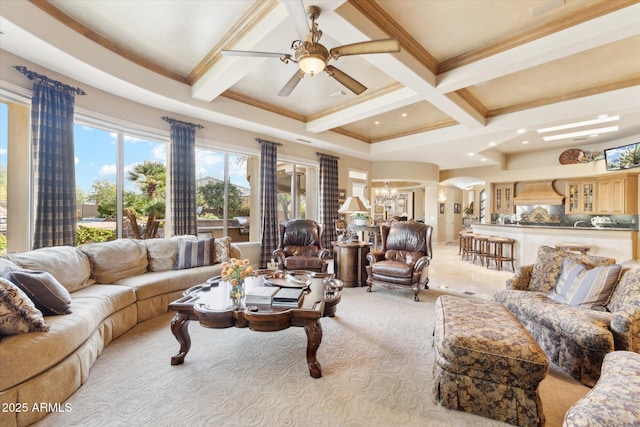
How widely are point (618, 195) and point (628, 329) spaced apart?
7.70 m

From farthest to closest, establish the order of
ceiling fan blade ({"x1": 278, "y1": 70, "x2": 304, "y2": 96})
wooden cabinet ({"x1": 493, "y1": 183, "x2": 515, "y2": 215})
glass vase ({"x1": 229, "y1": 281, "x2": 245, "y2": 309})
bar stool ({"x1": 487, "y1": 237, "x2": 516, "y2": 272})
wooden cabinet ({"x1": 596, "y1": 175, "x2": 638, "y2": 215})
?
wooden cabinet ({"x1": 493, "y1": 183, "x2": 515, "y2": 215}) < wooden cabinet ({"x1": 596, "y1": 175, "x2": 638, "y2": 215}) < bar stool ({"x1": 487, "y1": 237, "x2": 516, "y2": 272}) < ceiling fan blade ({"x1": 278, "y1": 70, "x2": 304, "y2": 96}) < glass vase ({"x1": 229, "y1": 281, "x2": 245, "y2": 309})

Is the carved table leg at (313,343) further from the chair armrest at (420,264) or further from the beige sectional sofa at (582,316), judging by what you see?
the chair armrest at (420,264)

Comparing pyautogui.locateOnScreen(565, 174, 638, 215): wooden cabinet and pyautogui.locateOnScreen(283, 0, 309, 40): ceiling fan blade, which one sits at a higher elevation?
pyautogui.locateOnScreen(283, 0, 309, 40): ceiling fan blade

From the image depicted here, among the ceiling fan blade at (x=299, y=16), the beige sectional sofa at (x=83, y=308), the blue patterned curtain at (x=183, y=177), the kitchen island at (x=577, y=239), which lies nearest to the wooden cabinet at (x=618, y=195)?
the kitchen island at (x=577, y=239)

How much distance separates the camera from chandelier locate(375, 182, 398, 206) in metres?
10.8

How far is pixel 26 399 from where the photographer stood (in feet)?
5.22

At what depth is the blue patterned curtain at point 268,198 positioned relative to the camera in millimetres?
5801

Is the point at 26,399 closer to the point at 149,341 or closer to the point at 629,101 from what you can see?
the point at 149,341

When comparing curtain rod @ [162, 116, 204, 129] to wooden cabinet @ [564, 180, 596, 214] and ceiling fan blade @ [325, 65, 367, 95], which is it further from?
wooden cabinet @ [564, 180, 596, 214]

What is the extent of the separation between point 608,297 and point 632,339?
0.54 metres

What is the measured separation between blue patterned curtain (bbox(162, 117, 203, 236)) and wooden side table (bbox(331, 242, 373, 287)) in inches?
105

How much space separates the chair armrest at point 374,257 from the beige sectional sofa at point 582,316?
1.83 meters

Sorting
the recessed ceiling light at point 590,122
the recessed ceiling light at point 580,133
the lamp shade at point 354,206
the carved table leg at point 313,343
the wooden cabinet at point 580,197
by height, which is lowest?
the carved table leg at point 313,343

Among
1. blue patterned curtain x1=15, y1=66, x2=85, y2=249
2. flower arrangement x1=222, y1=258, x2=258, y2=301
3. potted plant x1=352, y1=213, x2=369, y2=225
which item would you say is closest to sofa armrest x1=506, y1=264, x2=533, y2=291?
flower arrangement x1=222, y1=258, x2=258, y2=301
